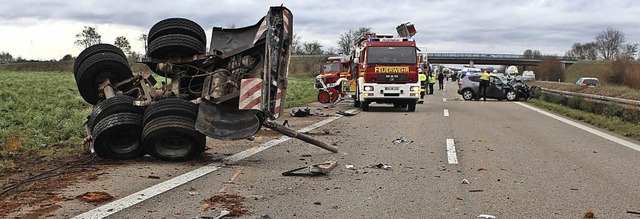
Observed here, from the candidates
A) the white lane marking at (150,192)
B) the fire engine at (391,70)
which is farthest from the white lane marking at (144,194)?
the fire engine at (391,70)

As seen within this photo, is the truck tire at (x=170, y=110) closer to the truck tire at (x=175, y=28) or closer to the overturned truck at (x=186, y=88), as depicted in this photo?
the overturned truck at (x=186, y=88)

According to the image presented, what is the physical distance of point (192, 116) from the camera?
27.4ft

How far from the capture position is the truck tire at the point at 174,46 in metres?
9.45

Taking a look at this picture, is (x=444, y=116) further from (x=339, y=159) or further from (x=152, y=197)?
(x=152, y=197)

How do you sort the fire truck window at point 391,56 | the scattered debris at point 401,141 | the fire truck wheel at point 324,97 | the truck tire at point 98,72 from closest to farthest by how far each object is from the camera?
the truck tire at point 98,72, the scattered debris at point 401,141, the fire truck window at point 391,56, the fire truck wheel at point 324,97

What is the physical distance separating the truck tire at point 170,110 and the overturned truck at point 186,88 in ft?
0.04

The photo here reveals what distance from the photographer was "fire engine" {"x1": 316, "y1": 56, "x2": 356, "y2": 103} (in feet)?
78.6

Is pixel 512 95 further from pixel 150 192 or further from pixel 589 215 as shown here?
pixel 150 192

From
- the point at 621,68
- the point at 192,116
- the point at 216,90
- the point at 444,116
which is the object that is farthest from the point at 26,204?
the point at 621,68

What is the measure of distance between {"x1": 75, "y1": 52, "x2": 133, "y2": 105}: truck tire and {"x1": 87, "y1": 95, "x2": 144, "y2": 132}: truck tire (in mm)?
1314

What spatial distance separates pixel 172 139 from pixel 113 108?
0.91m

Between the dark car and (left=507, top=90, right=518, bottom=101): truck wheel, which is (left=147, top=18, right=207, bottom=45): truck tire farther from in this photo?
(left=507, top=90, right=518, bottom=101): truck wheel

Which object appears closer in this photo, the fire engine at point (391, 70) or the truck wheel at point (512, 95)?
the fire engine at point (391, 70)

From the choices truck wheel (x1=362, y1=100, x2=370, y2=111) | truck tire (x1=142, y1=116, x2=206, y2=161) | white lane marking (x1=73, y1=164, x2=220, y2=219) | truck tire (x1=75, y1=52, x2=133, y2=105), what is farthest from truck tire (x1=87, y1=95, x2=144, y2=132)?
truck wheel (x1=362, y1=100, x2=370, y2=111)
